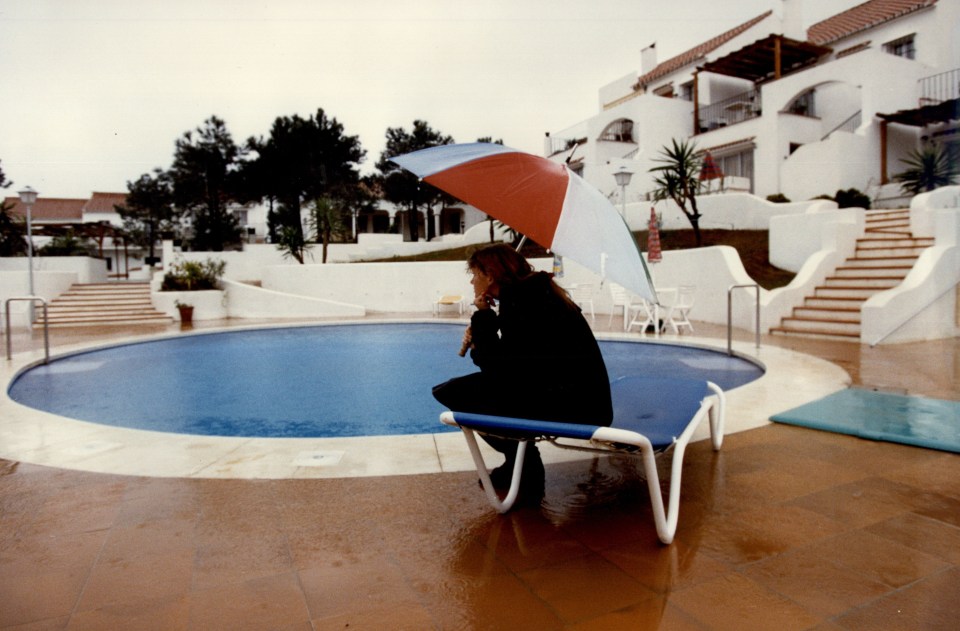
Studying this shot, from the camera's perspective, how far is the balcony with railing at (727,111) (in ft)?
83.7

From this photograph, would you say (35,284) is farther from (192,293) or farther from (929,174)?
(929,174)

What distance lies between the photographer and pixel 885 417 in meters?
4.41

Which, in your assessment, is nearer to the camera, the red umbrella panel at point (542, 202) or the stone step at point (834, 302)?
the red umbrella panel at point (542, 202)

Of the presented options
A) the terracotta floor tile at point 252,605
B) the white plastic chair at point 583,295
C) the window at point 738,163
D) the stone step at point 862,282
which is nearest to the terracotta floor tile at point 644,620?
the terracotta floor tile at point 252,605

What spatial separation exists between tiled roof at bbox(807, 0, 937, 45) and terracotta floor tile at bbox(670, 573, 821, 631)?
27078mm

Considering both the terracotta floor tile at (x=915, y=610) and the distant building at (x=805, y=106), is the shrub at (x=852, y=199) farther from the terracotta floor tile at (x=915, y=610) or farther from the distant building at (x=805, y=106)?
the terracotta floor tile at (x=915, y=610)

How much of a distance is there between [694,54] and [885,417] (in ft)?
97.2

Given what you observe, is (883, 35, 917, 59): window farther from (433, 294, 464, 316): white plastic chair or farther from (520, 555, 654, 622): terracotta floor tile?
(520, 555, 654, 622): terracotta floor tile

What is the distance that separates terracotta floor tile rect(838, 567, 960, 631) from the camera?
188 centimetres

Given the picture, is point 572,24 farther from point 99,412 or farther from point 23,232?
point 23,232

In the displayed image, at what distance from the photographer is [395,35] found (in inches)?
500

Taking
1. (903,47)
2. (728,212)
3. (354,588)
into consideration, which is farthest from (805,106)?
(354,588)

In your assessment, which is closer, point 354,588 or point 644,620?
point 644,620

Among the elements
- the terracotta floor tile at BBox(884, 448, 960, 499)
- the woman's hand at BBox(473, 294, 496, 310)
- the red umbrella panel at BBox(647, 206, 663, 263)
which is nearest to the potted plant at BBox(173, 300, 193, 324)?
the red umbrella panel at BBox(647, 206, 663, 263)
